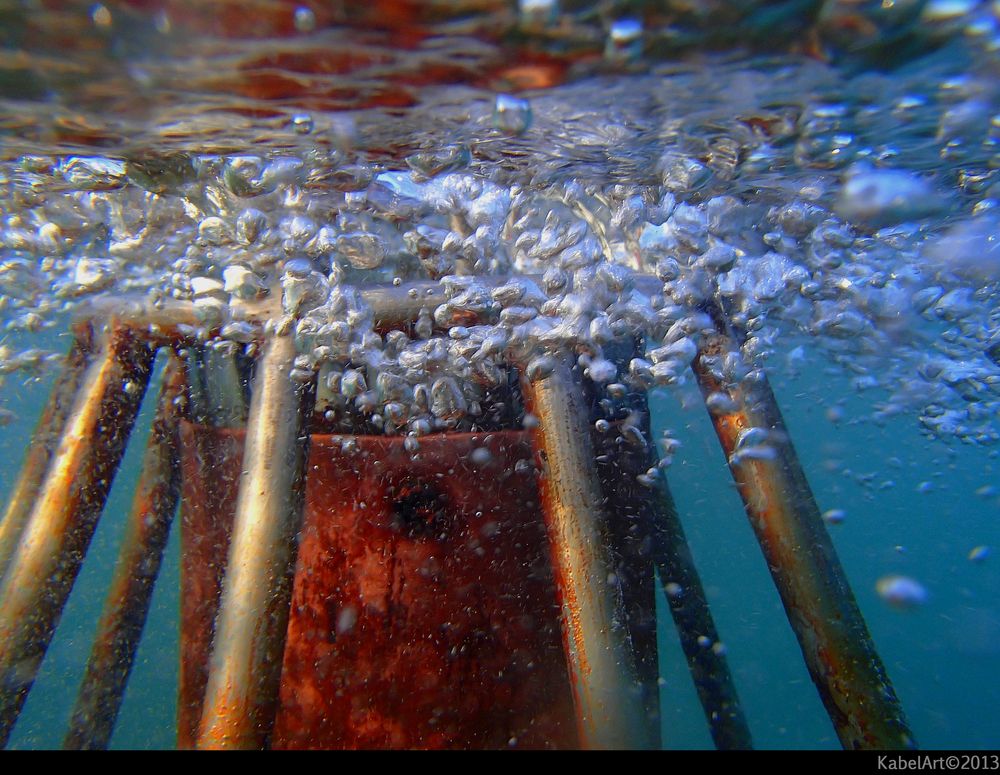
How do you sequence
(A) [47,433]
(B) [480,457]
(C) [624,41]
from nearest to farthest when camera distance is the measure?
(C) [624,41], (B) [480,457], (A) [47,433]

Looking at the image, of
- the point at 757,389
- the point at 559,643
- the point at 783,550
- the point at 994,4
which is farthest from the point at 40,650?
the point at 994,4

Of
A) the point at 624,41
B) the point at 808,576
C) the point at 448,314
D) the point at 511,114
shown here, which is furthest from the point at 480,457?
the point at 624,41

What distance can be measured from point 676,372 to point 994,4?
3116 mm

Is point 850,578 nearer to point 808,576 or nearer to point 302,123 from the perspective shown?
point 808,576

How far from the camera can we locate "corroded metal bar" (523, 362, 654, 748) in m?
1.78

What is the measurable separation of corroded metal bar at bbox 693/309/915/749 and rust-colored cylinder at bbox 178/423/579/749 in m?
0.86

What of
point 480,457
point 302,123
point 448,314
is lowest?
point 480,457

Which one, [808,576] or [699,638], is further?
[699,638]

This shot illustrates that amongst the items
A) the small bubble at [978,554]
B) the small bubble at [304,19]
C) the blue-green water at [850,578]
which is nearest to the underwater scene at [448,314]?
the small bubble at [304,19]

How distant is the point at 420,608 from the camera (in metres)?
2.30

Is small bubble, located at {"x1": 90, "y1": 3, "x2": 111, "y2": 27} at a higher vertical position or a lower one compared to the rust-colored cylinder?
higher

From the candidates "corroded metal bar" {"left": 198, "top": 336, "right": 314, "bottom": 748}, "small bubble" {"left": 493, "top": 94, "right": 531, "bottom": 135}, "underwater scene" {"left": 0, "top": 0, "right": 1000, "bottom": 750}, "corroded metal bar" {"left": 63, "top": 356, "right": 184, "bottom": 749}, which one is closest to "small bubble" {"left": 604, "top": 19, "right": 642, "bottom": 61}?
"underwater scene" {"left": 0, "top": 0, "right": 1000, "bottom": 750}

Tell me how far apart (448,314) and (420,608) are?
56.3 inches

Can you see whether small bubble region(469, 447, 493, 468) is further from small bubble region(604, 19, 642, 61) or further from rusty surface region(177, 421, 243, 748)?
small bubble region(604, 19, 642, 61)
